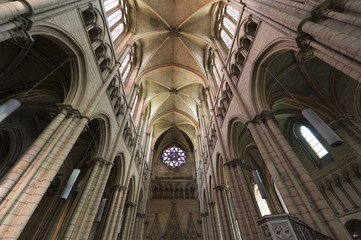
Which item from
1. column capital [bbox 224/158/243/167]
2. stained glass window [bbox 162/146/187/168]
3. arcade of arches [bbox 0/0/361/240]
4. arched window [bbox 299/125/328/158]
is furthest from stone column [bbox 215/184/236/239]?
stained glass window [bbox 162/146/187/168]

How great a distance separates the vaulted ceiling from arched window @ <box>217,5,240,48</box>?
1.04m

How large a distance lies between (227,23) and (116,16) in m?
8.13

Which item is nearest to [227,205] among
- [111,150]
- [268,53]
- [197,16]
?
[111,150]

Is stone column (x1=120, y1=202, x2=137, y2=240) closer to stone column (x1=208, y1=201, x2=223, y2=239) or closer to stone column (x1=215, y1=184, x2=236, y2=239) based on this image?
stone column (x1=208, y1=201, x2=223, y2=239)

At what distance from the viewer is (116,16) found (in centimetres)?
1184

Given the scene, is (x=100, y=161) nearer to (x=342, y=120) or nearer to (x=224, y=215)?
(x=224, y=215)

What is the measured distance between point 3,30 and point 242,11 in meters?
9.22

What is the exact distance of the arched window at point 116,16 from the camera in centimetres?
1084

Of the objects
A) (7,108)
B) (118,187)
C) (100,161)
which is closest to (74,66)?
(7,108)

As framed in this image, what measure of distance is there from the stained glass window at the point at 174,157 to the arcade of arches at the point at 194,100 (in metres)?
5.39

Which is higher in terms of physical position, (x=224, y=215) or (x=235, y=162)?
(x=235, y=162)

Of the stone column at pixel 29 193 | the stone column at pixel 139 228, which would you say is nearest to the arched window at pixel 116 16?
the stone column at pixel 29 193

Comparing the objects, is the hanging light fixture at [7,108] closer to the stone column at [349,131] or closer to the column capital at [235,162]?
the column capital at [235,162]

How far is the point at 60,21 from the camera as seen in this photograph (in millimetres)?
5762
